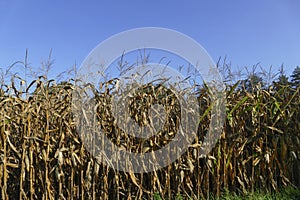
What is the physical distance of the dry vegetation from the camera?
10.0ft

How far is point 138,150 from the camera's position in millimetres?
3191

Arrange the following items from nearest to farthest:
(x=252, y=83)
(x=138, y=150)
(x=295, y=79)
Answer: (x=138, y=150) → (x=252, y=83) → (x=295, y=79)

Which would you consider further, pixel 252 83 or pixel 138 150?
pixel 252 83

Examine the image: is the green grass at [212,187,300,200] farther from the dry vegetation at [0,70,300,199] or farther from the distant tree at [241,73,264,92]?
the distant tree at [241,73,264,92]

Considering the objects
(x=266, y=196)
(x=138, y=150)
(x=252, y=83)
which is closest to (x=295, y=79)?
(x=252, y=83)

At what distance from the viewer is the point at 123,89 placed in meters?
3.28

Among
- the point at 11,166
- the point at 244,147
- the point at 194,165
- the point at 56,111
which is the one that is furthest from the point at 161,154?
the point at 11,166

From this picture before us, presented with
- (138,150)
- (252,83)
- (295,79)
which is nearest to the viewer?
(138,150)

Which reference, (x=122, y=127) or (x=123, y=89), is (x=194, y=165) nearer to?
(x=122, y=127)

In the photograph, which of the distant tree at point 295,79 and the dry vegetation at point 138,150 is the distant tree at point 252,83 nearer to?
the dry vegetation at point 138,150

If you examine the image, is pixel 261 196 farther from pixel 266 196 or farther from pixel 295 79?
pixel 295 79

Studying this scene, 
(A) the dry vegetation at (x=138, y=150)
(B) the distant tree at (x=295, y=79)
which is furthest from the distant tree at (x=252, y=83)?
(B) the distant tree at (x=295, y=79)

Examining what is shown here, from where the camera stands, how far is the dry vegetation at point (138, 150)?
3.06m

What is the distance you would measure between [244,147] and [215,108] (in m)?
0.51
